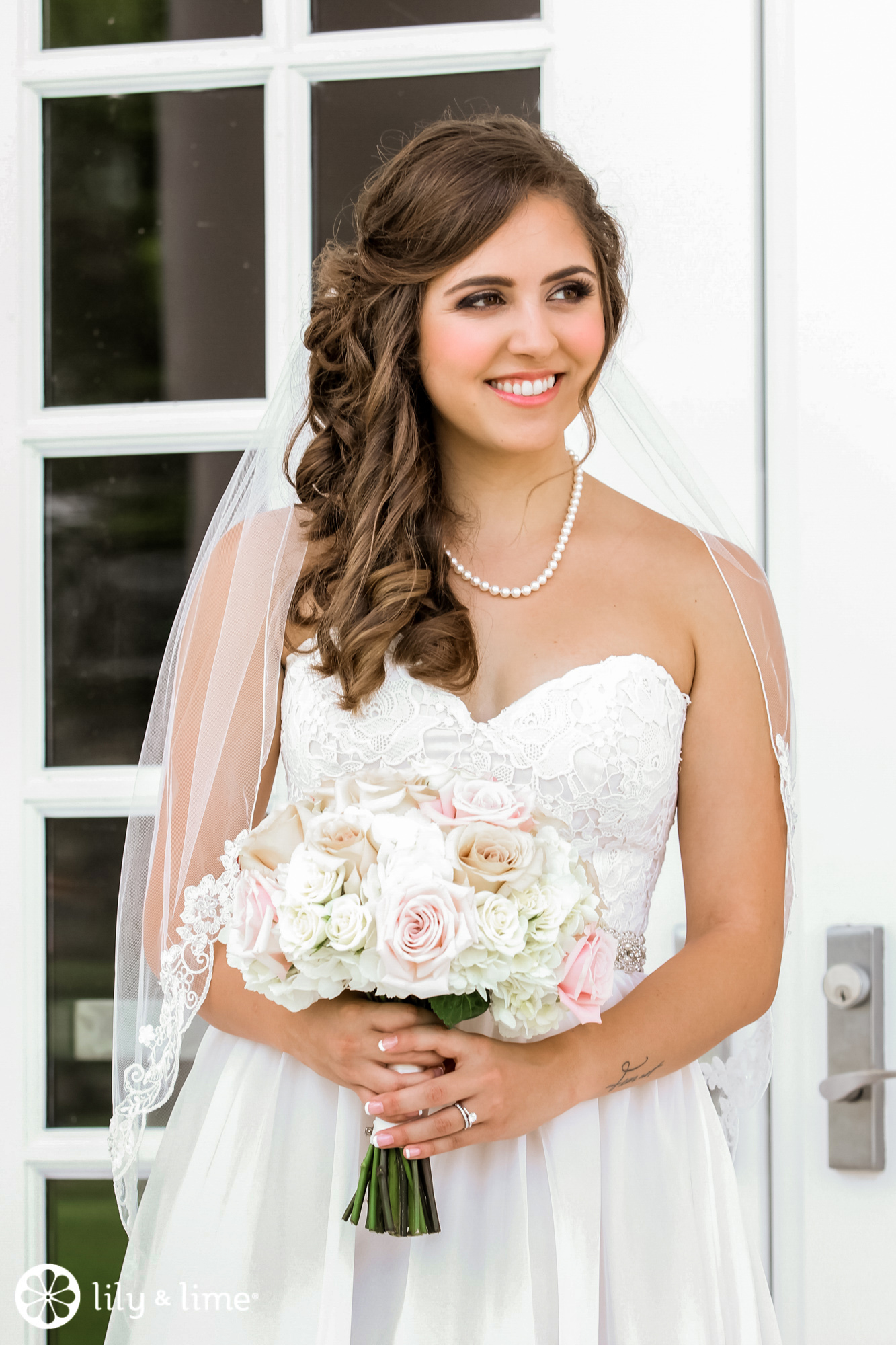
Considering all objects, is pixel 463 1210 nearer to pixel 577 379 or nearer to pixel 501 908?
pixel 501 908

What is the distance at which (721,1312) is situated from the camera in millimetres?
1269

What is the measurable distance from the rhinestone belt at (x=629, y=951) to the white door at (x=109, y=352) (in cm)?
87

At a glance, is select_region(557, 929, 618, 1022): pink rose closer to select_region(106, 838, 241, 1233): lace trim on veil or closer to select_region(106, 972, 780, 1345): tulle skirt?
select_region(106, 972, 780, 1345): tulle skirt

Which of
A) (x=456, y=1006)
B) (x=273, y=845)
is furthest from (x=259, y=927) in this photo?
(x=456, y=1006)

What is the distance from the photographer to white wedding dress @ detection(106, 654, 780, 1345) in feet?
3.94

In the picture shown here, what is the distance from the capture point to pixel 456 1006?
1045mm

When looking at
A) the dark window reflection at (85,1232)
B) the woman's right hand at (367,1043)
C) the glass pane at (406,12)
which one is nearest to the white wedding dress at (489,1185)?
the woman's right hand at (367,1043)

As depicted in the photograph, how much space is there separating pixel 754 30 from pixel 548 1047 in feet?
4.69

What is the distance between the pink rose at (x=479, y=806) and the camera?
39.9 inches

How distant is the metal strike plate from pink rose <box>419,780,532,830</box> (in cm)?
82

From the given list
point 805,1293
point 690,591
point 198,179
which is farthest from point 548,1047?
point 198,179

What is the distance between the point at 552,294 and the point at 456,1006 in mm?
803

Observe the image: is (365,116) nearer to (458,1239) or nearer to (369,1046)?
(369,1046)

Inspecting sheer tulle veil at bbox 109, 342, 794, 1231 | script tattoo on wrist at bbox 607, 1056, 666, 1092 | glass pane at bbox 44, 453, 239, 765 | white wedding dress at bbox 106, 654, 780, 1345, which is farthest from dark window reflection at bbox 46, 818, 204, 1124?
script tattoo on wrist at bbox 607, 1056, 666, 1092
